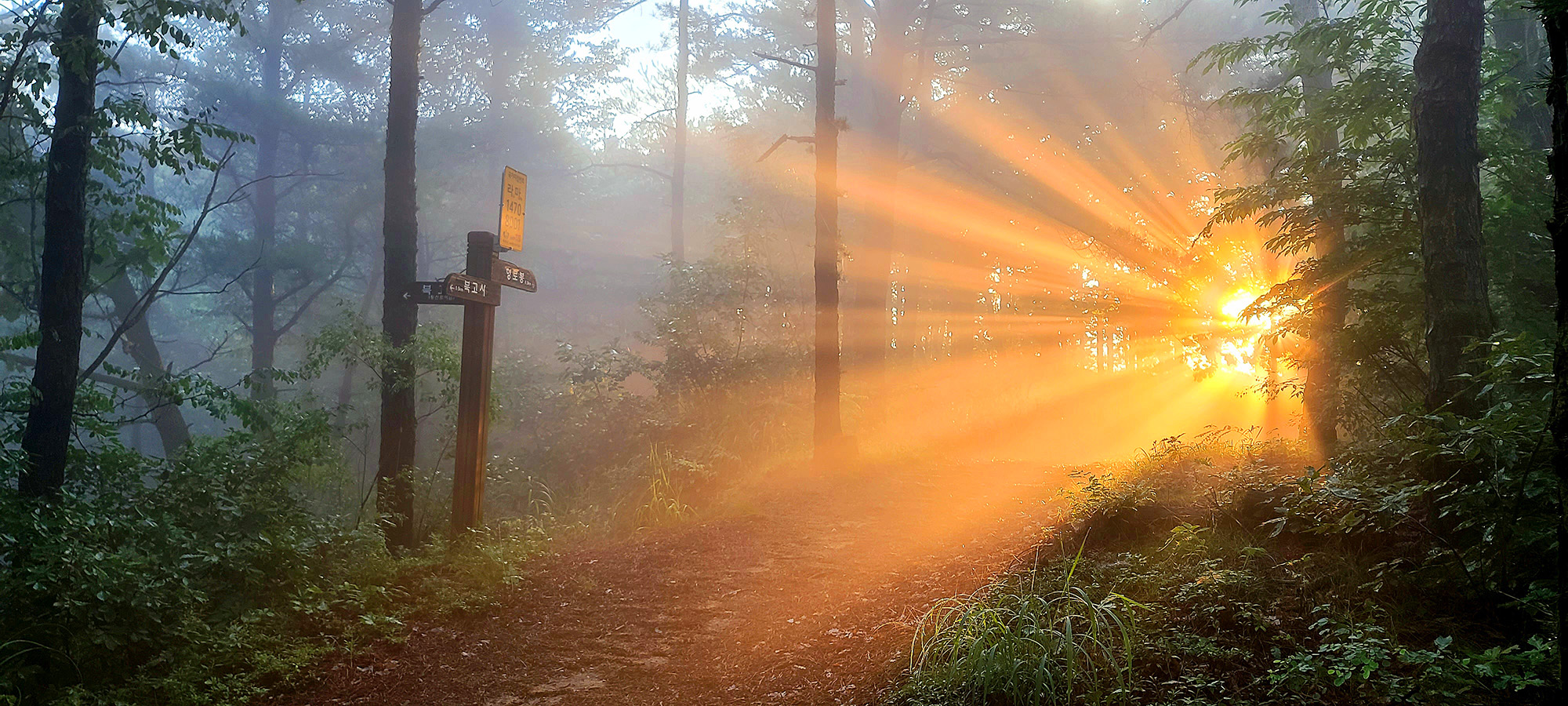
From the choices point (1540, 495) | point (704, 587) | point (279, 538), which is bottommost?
point (704, 587)

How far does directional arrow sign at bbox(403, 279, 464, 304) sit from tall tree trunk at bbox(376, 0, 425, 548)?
0.80 feet

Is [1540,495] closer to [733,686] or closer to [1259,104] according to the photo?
[733,686]

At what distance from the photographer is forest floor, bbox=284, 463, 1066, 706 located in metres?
5.13

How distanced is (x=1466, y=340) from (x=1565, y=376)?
413 centimetres

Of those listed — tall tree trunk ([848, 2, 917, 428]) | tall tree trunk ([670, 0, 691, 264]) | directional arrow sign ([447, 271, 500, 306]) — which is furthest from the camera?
tall tree trunk ([670, 0, 691, 264])

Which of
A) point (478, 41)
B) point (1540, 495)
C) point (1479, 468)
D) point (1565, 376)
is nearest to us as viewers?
point (1565, 376)

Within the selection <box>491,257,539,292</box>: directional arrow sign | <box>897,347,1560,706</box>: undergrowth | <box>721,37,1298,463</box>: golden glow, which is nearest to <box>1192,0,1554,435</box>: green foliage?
<box>897,347,1560,706</box>: undergrowth

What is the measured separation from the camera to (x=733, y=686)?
5.15m

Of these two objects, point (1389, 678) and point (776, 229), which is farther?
point (776, 229)

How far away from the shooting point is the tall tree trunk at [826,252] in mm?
14211

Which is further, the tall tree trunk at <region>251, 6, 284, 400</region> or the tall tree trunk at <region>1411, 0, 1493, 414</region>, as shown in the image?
the tall tree trunk at <region>251, 6, 284, 400</region>

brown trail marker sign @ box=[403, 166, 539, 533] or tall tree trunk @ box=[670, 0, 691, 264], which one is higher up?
tall tree trunk @ box=[670, 0, 691, 264]

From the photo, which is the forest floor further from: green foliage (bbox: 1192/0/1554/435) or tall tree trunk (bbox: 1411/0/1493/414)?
green foliage (bbox: 1192/0/1554/435)

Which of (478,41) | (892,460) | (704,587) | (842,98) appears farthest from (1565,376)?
(478,41)
